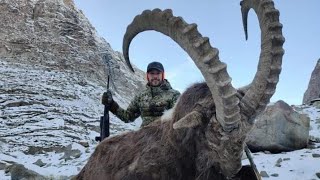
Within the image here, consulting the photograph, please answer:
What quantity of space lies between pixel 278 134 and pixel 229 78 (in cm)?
906

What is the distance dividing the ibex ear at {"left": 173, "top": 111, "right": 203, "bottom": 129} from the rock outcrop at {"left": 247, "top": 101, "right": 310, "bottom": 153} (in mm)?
8297

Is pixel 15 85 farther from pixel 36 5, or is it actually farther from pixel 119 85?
pixel 36 5

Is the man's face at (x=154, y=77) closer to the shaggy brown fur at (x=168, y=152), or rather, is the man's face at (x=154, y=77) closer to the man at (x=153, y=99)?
the man at (x=153, y=99)

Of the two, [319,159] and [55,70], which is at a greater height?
[55,70]

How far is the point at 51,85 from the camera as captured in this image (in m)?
48.8

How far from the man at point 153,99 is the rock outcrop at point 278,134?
5.95m

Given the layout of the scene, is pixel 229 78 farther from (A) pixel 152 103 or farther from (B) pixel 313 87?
(B) pixel 313 87

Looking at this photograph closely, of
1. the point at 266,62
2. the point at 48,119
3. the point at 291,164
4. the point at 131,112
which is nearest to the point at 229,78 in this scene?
the point at 266,62

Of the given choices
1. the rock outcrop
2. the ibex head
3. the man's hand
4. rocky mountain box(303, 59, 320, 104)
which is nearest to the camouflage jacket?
the man's hand

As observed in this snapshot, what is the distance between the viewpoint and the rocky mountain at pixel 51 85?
20.8m

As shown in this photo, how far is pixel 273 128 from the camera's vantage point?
12695 mm

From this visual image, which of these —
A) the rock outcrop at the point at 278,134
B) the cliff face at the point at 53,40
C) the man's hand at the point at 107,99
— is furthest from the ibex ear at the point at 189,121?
the cliff face at the point at 53,40

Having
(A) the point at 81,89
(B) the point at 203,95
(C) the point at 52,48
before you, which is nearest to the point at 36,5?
(C) the point at 52,48

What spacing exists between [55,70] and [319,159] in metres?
54.6
